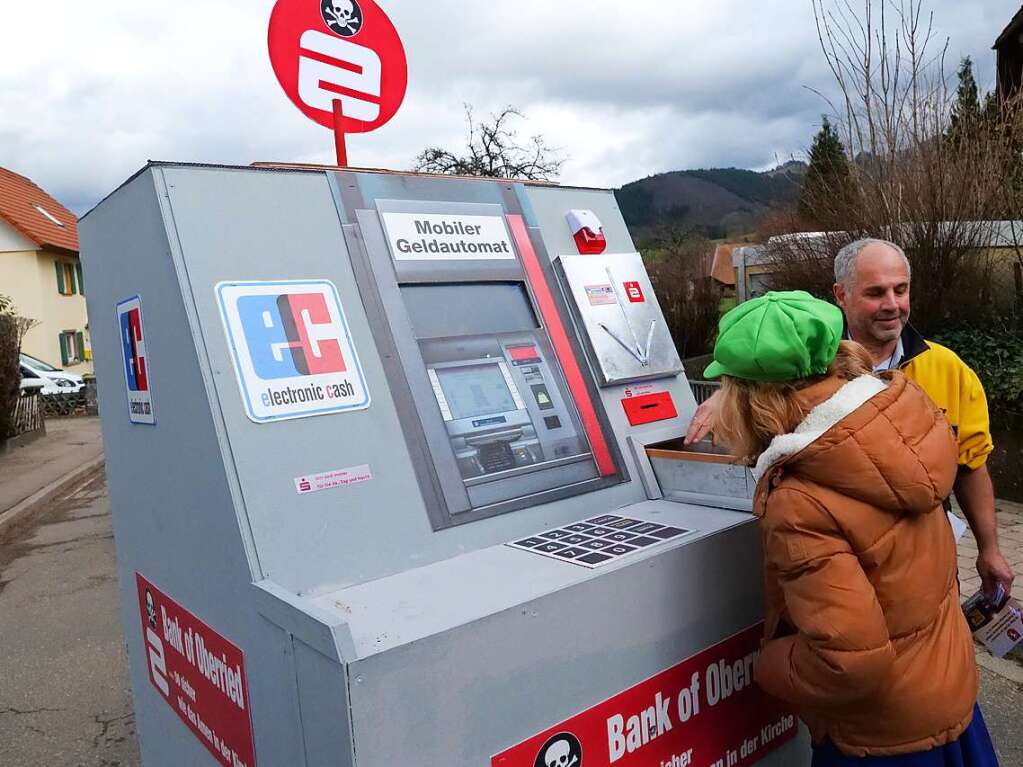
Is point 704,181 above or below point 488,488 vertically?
above

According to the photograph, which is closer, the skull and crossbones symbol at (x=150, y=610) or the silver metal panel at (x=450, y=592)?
the silver metal panel at (x=450, y=592)

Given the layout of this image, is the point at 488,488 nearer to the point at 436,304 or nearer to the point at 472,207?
the point at 436,304

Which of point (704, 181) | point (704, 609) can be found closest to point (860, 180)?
point (704, 609)

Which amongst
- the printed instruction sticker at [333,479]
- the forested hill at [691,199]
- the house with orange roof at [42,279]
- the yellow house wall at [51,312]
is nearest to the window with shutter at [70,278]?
the house with orange roof at [42,279]

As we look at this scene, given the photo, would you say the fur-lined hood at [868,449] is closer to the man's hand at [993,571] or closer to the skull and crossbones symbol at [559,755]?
the skull and crossbones symbol at [559,755]

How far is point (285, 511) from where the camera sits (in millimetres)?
1656

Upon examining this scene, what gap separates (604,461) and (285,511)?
925 mm

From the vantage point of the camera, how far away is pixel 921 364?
2453 mm

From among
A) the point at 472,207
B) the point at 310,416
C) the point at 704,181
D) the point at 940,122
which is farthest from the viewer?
the point at 704,181

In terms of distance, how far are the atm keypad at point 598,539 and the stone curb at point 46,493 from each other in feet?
24.4

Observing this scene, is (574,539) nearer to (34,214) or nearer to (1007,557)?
(1007,557)

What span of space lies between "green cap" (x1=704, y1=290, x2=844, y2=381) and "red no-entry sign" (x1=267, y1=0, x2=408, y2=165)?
1495 mm

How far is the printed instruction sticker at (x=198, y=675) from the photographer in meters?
1.74

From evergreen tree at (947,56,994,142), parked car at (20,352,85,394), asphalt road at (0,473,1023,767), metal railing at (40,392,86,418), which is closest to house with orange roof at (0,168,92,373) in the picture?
parked car at (20,352,85,394)
